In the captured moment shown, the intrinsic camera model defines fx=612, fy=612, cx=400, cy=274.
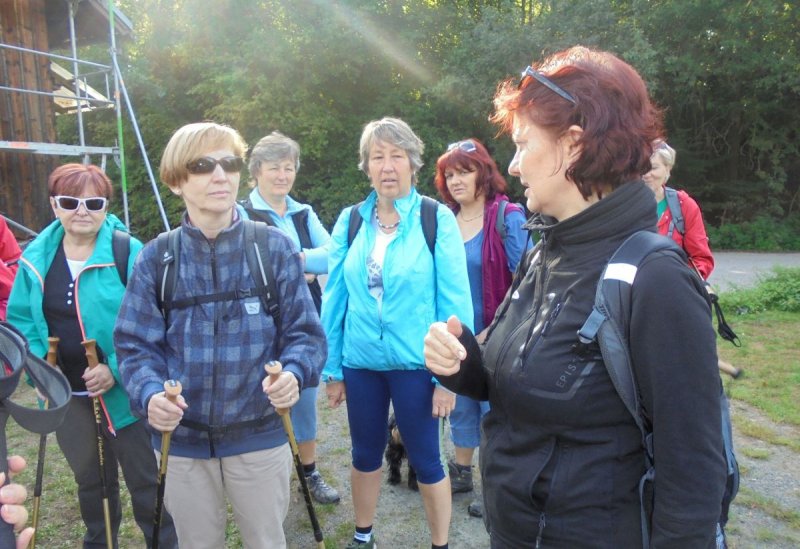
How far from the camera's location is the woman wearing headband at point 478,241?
3.69m

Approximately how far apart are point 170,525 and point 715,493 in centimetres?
266

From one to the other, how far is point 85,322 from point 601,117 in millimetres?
2547

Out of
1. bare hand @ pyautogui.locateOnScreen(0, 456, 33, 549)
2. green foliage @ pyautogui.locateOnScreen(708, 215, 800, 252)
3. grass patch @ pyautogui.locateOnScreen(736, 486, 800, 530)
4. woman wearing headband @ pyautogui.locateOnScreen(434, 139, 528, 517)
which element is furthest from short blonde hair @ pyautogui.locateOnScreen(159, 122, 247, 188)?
green foliage @ pyautogui.locateOnScreen(708, 215, 800, 252)

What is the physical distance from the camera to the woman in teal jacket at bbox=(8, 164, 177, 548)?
9.64 feet

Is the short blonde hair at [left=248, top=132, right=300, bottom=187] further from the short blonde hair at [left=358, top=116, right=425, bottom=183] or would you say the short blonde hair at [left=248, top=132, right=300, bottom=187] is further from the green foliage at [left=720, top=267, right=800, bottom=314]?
the green foliage at [left=720, top=267, right=800, bottom=314]

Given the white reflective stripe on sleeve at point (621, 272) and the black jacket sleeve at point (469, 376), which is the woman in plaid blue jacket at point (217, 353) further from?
the white reflective stripe on sleeve at point (621, 272)

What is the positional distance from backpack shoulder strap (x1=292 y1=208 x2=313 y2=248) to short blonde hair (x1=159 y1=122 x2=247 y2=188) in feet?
4.66

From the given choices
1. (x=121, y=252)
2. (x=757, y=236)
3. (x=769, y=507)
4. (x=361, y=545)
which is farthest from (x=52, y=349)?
(x=757, y=236)

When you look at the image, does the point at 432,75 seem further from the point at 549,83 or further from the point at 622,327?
the point at 622,327

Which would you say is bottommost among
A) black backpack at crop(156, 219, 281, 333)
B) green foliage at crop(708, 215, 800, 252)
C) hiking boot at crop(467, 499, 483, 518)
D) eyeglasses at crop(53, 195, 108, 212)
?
hiking boot at crop(467, 499, 483, 518)

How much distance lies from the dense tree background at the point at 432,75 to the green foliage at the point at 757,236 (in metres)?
0.30

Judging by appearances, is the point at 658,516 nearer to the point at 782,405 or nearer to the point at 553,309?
the point at 553,309

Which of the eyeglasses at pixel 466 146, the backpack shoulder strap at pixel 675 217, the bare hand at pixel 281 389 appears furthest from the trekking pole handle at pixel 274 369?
the backpack shoulder strap at pixel 675 217

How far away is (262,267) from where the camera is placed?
238 centimetres
